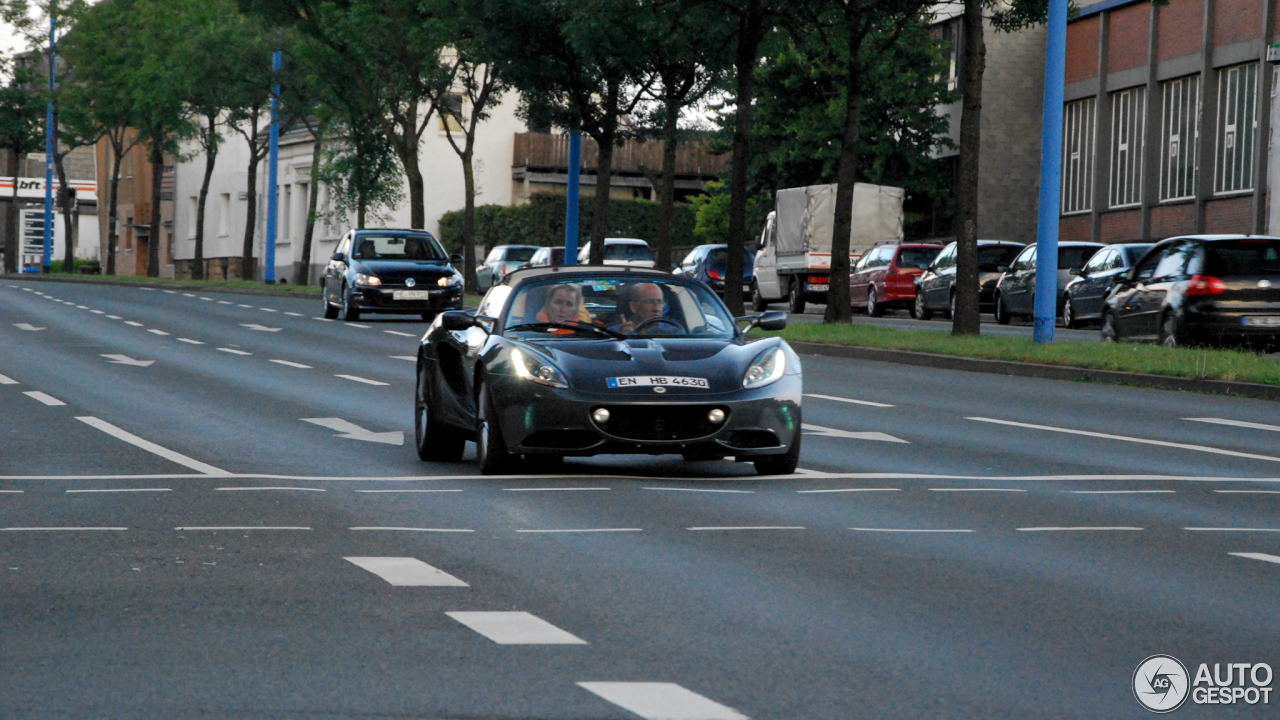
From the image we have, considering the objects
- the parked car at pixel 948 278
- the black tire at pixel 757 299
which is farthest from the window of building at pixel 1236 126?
the black tire at pixel 757 299

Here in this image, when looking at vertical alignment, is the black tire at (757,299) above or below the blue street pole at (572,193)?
below

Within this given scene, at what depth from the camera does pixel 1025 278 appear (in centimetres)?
3619

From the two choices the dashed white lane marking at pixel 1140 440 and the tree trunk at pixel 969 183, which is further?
the tree trunk at pixel 969 183

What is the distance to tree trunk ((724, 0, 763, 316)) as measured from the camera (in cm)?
3269

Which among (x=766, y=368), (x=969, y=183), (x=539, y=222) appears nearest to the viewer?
(x=766, y=368)

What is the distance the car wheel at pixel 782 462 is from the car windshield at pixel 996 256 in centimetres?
2845

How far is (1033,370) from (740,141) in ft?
34.5

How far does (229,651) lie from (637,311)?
6611 mm

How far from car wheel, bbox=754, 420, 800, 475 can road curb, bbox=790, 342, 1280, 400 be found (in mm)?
9220

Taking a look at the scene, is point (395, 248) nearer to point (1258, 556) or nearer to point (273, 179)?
point (273, 179)

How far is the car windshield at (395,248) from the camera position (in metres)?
37.4

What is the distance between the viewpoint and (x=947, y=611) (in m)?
7.12

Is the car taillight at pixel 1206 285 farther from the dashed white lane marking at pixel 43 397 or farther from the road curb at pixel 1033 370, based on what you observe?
the dashed white lane marking at pixel 43 397

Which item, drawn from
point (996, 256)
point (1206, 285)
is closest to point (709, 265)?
point (996, 256)
